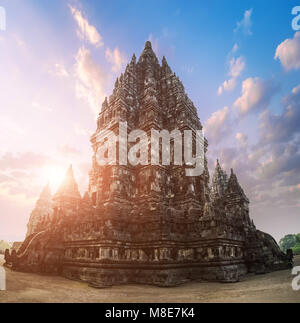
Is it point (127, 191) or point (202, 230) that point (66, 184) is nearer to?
point (127, 191)

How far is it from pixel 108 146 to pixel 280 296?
15.0m

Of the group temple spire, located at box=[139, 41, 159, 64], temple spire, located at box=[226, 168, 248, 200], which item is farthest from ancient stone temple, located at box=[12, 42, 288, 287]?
temple spire, located at box=[139, 41, 159, 64]

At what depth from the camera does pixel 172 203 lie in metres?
15.5

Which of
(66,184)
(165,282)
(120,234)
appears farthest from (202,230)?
(66,184)

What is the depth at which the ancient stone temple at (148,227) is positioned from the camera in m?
10.6

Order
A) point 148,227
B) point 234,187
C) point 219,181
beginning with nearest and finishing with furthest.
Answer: point 148,227, point 234,187, point 219,181

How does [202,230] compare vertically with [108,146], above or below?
below

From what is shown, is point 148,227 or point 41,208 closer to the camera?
point 148,227

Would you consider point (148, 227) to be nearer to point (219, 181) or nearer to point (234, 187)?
point (234, 187)

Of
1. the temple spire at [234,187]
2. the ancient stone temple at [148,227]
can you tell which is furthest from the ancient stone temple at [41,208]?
the temple spire at [234,187]

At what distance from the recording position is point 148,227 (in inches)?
457

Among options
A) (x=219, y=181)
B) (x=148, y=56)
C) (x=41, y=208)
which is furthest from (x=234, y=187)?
(x=41, y=208)

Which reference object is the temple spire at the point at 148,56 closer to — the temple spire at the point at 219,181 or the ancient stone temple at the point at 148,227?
the ancient stone temple at the point at 148,227
